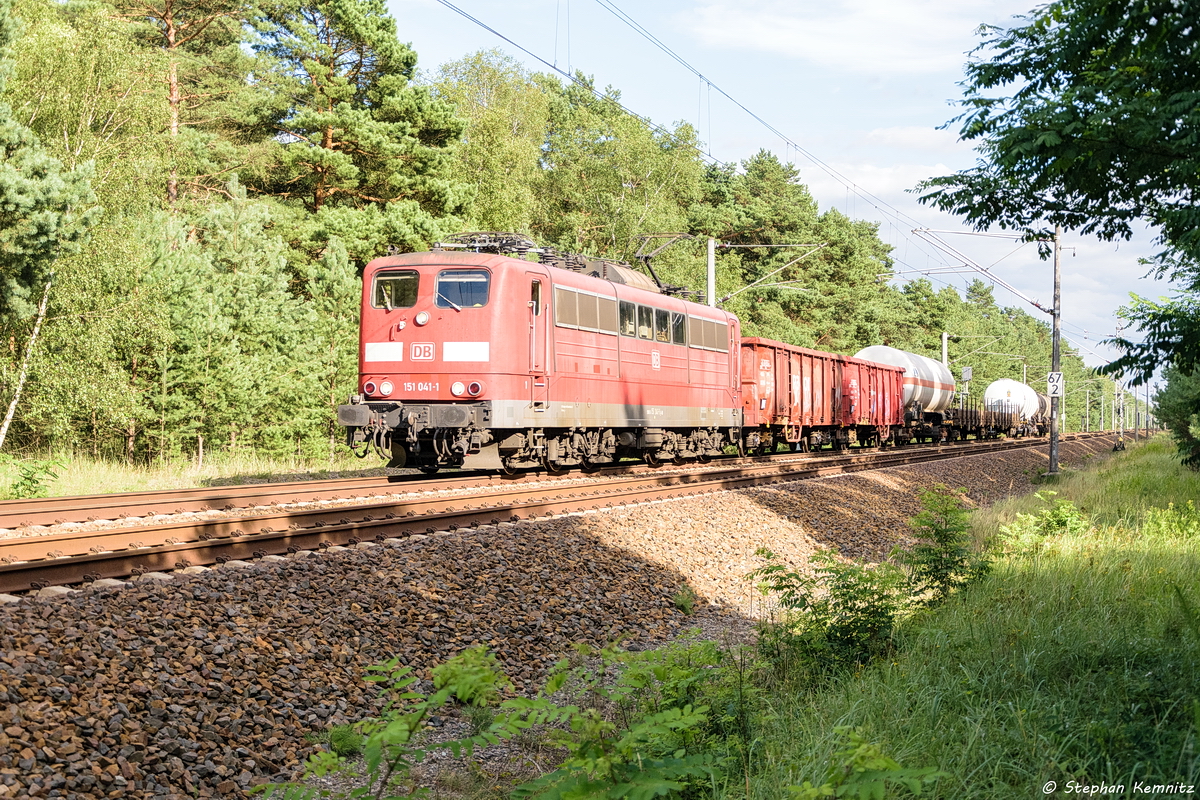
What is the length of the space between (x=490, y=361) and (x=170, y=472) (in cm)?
687

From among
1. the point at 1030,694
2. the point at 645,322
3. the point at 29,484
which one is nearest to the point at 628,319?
the point at 645,322

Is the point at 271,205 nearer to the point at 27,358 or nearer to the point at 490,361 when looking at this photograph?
the point at 27,358

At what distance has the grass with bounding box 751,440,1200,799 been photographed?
4.22m

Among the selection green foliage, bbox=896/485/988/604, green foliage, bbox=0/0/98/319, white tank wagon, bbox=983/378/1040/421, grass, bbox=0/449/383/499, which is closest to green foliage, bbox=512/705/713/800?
green foliage, bbox=896/485/988/604

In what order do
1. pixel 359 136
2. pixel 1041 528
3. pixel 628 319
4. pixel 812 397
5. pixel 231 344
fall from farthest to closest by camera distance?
1. pixel 359 136
2. pixel 812 397
3. pixel 231 344
4. pixel 628 319
5. pixel 1041 528

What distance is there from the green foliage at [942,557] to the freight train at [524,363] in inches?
275

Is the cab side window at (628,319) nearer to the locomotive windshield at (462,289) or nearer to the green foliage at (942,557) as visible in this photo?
the locomotive windshield at (462,289)

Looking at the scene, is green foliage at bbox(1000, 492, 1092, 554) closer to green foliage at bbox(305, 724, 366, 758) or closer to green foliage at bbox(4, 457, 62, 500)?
green foliage at bbox(305, 724, 366, 758)

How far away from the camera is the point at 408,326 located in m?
15.1

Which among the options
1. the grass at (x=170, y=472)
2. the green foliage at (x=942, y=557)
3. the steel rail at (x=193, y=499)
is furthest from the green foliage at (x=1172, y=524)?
the grass at (x=170, y=472)

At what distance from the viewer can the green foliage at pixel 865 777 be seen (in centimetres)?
310

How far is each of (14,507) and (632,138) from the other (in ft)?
121

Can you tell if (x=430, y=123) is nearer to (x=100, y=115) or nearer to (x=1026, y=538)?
(x=100, y=115)

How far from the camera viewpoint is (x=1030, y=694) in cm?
512
